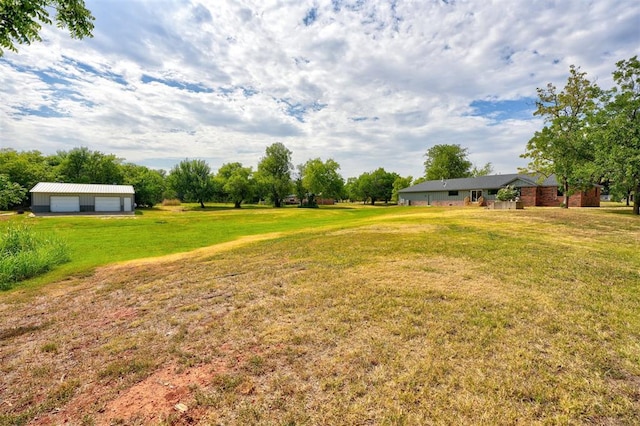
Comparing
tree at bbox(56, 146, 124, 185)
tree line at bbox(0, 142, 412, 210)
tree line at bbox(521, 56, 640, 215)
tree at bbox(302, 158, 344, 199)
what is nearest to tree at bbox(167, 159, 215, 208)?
tree line at bbox(0, 142, 412, 210)

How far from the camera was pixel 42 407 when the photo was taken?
3250 mm

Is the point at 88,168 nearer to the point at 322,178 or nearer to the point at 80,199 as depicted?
the point at 80,199

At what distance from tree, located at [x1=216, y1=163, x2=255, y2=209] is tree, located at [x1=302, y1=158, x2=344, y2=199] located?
13318mm

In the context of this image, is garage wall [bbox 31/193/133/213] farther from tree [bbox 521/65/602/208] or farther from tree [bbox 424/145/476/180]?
tree [bbox 424/145/476/180]

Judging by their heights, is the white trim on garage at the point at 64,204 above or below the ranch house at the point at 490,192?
below

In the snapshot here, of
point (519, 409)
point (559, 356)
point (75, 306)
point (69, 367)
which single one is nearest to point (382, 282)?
point (559, 356)

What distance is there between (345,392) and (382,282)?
3.75m

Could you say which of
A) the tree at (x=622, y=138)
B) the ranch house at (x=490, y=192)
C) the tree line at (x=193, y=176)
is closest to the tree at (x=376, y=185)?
the tree line at (x=193, y=176)

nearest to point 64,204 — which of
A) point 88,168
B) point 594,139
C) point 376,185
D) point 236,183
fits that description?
point 88,168

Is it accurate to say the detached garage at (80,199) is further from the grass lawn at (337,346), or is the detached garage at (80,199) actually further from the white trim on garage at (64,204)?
the grass lawn at (337,346)

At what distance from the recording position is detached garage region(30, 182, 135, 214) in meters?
39.5

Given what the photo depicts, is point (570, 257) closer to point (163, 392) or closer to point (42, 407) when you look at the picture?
point (163, 392)

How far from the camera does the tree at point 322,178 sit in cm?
7062

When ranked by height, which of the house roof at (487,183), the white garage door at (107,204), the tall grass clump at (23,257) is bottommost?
the tall grass clump at (23,257)
